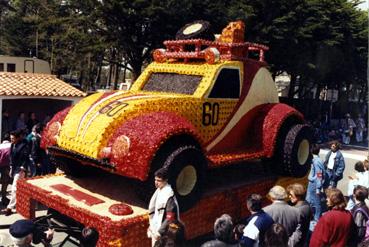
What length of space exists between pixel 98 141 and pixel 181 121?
1.09 meters

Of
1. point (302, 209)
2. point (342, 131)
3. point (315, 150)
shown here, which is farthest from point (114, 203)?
point (342, 131)

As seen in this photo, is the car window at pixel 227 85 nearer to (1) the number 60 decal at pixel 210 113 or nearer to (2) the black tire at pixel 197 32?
(1) the number 60 decal at pixel 210 113

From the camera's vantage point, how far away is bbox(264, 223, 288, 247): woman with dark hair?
3.71 meters

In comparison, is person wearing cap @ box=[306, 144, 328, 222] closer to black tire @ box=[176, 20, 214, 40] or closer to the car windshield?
the car windshield

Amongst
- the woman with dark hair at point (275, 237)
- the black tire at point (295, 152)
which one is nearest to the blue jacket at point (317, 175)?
the black tire at point (295, 152)

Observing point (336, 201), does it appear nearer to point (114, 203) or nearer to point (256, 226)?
point (256, 226)

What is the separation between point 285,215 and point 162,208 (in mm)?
1317

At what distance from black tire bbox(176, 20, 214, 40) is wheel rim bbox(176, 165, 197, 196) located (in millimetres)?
2947

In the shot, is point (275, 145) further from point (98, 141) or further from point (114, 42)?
point (114, 42)

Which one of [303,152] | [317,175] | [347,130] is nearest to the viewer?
[317,175]

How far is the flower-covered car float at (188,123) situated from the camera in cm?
528

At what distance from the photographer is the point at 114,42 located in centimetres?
2128

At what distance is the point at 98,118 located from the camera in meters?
5.62

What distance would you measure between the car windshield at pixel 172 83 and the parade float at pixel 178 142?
0.02m
